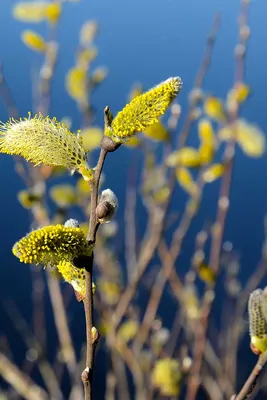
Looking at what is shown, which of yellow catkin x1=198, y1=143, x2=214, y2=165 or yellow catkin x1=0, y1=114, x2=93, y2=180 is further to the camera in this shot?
yellow catkin x1=198, y1=143, x2=214, y2=165

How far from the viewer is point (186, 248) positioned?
10.5ft

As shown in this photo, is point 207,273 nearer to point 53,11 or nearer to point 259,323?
point 259,323

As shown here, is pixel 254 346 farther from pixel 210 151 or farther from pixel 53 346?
pixel 53 346

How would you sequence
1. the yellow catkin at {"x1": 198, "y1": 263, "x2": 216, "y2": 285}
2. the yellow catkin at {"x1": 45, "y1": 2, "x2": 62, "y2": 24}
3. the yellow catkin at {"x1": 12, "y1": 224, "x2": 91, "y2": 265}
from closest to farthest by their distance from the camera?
the yellow catkin at {"x1": 12, "y1": 224, "x2": 91, "y2": 265} → the yellow catkin at {"x1": 198, "y1": 263, "x2": 216, "y2": 285} → the yellow catkin at {"x1": 45, "y1": 2, "x2": 62, "y2": 24}

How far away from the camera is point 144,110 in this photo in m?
0.39

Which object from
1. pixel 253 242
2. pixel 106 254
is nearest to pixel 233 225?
pixel 253 242

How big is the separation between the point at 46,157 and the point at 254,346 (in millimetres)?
276

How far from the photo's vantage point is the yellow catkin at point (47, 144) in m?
0.42

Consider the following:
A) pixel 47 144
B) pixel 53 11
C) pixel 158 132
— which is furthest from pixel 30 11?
pixel 47 144

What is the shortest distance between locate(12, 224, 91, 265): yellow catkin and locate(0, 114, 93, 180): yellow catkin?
60 mm

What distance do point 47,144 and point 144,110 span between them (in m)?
0.09

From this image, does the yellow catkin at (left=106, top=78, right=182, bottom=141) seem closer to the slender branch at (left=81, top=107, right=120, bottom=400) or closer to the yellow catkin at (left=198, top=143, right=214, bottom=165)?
the slender branch at (left=81, top=107, right=120, bottom=400)

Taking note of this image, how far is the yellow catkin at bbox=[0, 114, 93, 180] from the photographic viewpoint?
0.42 meters

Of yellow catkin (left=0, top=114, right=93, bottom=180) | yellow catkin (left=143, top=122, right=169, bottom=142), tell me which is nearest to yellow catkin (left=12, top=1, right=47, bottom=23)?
yellow catkin (left=143, top=122, right=169, bottom=142)
